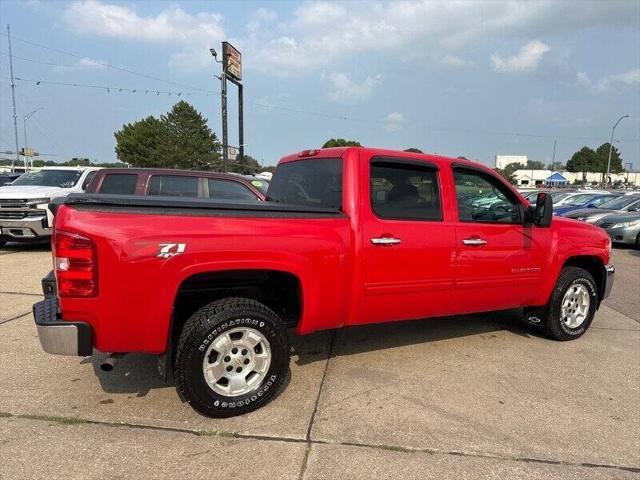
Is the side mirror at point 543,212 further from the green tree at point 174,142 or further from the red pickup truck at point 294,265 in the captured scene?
the green tree at point 174,142

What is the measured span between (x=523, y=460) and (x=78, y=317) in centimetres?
284

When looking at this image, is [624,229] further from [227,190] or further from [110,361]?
[110,361]

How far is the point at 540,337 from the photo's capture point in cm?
509

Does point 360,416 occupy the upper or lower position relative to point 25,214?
lower

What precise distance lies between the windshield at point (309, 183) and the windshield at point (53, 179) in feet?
26.5

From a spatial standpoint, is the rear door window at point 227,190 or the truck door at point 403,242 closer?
the truck door at point 403,242

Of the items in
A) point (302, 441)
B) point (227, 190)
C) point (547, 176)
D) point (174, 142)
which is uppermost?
point (174, 142)

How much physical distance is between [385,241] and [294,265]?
81 centimetres

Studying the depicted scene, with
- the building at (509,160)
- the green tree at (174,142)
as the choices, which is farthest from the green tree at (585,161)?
the green tree at (174,142)

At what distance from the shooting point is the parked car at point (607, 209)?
14758mm

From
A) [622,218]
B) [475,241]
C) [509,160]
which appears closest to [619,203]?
[622,218]

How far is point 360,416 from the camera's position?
3.29 m

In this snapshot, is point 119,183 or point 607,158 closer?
point 119,183

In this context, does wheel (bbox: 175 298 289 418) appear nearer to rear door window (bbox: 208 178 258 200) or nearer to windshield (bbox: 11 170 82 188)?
rear door window (bbox: 208 178 258 200)
